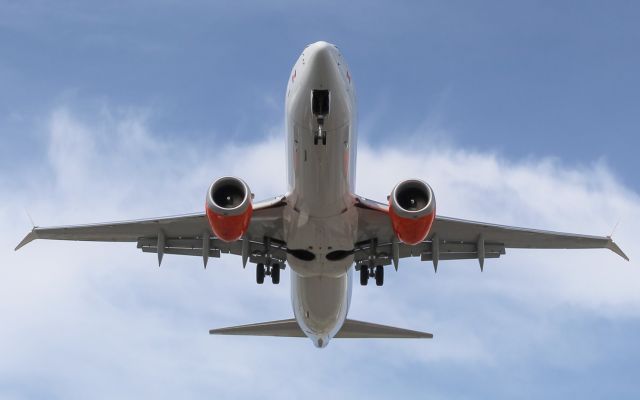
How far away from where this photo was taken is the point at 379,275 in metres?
24.6

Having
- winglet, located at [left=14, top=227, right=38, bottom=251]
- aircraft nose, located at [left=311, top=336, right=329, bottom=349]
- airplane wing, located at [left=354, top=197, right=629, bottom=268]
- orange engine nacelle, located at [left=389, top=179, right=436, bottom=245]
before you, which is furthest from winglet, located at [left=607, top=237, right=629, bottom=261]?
winglet, located at [left=14, top=227, right=38, bottom=251]

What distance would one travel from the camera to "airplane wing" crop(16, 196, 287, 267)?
22.5 metres

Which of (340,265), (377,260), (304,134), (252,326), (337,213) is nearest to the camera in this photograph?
(304,134)

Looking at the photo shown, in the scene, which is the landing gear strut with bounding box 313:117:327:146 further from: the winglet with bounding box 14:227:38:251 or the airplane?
the winglet with bounding box 14:227:38:251

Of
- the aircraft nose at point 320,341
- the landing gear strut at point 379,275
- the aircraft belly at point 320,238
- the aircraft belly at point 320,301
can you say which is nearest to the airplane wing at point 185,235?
the aircraft belly at point 320,238

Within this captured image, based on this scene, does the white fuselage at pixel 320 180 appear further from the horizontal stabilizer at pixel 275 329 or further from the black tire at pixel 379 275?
the horizontal stabilizer at pixel 275 329

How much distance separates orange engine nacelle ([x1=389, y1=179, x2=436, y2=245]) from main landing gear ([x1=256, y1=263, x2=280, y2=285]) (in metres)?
6.01

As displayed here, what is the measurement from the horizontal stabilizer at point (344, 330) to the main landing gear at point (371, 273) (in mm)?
2688

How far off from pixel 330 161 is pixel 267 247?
544cm

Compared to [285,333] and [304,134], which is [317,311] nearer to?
[285,333]

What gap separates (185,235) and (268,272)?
2.74 meters

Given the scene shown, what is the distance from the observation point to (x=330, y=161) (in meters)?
18.8

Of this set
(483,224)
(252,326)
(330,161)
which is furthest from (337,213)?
(252,326)

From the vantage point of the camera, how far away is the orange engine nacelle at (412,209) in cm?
1906
